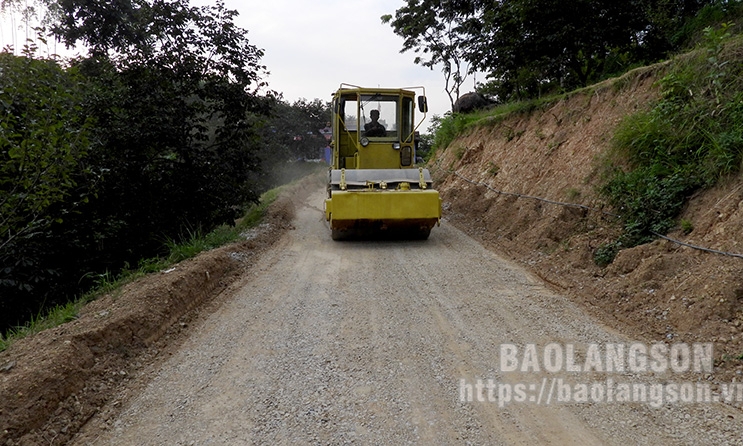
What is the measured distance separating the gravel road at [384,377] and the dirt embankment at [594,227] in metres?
0.52

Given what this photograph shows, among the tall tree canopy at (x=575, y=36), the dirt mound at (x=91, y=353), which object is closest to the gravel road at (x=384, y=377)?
the dirt mound at (x=91, y=353)

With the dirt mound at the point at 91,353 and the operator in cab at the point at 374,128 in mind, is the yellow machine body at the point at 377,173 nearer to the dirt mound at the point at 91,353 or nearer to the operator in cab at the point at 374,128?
the operator in cab at the point at 374,128

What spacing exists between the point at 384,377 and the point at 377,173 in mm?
6109

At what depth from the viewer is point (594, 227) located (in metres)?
7.25

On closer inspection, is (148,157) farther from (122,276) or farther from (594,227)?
(594,227)

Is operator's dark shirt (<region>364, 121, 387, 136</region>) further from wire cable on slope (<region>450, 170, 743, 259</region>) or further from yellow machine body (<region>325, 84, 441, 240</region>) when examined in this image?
wire cable on slope (<region>450, 170, 743, 259</region>)

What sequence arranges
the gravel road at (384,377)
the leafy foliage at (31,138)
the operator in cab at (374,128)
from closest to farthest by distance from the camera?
the gravel road at (384,377)
the leafy foliage at (31,138)
the operator in cab at (374,128)

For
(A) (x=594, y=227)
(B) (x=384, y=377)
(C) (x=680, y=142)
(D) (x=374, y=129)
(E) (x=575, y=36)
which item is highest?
(E) (x=575, y=36)

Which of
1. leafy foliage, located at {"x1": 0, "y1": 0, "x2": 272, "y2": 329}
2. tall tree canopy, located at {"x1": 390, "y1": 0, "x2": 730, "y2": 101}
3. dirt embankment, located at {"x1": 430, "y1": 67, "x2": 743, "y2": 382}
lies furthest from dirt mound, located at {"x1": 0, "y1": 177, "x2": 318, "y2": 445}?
tall tree canopy, located at {"x1": 390, "y1": 0, "x2": 730, "y2": 101}

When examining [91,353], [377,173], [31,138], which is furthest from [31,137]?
[377,173]

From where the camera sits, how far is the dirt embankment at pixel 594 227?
14.7 feet

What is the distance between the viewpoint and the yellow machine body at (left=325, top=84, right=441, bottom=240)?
902cm

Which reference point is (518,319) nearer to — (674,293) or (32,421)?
(674,293)

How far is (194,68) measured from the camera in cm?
1018
